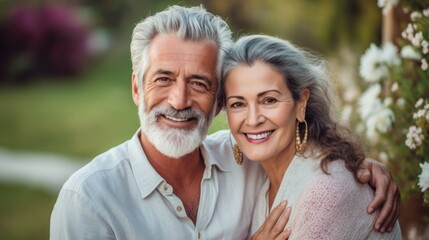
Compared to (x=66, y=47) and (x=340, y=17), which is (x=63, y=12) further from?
(x=340, y=17)

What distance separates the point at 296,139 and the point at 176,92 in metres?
0.62

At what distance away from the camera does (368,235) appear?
2.57 meters

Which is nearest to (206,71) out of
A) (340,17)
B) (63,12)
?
(340,17)

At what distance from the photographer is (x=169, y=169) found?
2.85 meters

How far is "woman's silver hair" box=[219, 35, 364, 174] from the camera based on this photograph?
2.70m

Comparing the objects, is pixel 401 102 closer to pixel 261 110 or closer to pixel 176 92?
pixel 261 110

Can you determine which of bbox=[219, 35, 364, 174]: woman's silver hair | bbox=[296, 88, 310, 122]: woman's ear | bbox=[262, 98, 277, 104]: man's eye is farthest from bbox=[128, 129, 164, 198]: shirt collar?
bbox=[296, 88, 310, 122]: woman's ear

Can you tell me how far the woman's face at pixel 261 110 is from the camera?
2678 mm

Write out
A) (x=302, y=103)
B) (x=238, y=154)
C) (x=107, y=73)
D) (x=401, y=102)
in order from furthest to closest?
(x=107, y=73), (x=401, y=102), (x=238, y=154), (x=302, y=103)

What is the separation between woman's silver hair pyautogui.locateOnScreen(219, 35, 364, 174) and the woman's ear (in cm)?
2

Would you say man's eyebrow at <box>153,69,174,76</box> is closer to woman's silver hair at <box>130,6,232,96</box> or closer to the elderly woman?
woman's silver hair at <box>130,6,232,96</box>

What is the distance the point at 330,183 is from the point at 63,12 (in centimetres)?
840

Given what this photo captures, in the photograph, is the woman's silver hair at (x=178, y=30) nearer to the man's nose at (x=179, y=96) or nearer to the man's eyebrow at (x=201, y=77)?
the man's eyebrow at (x=201, y=77)

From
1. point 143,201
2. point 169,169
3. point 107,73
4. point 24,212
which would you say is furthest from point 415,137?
point 107,73
